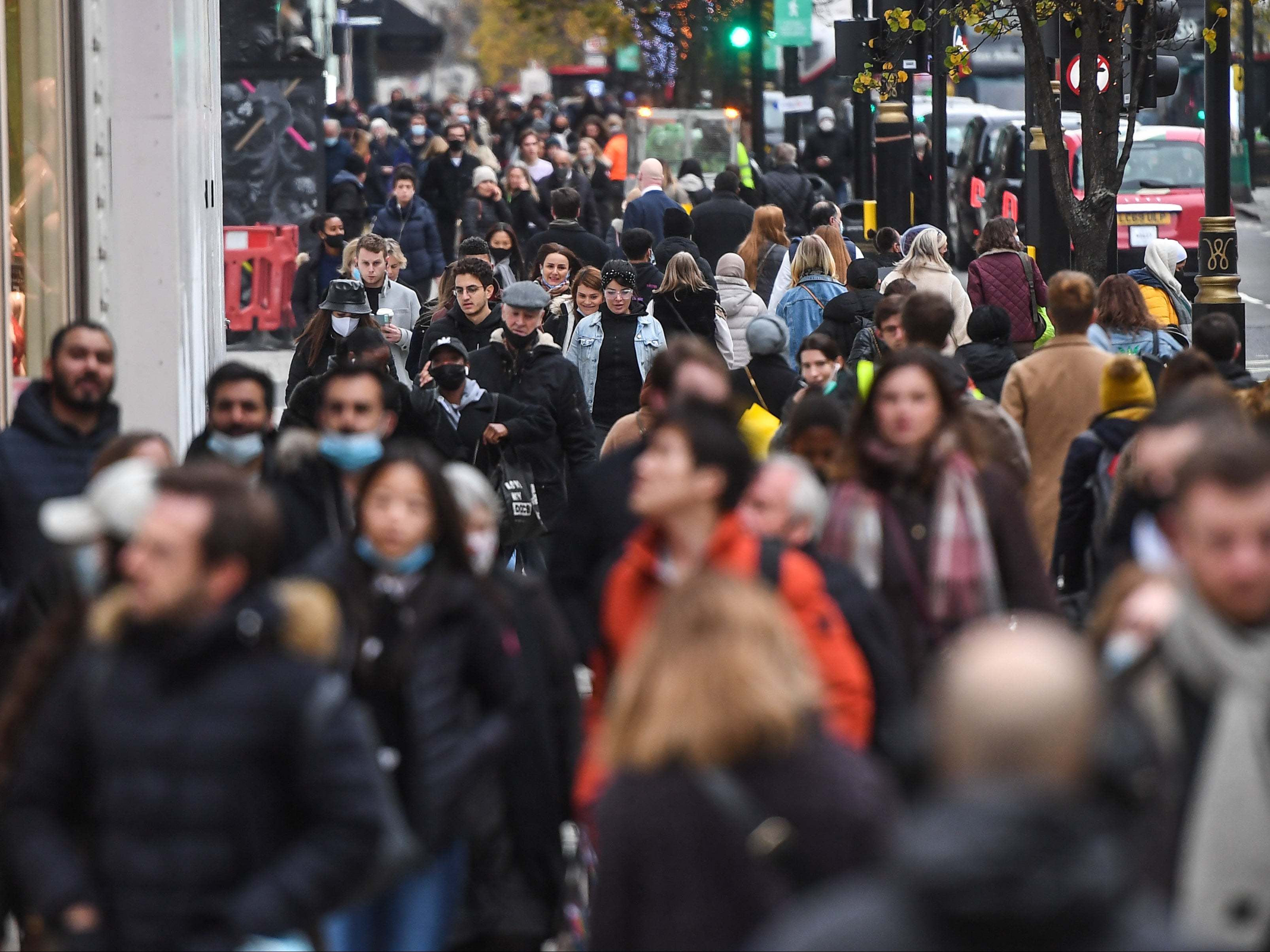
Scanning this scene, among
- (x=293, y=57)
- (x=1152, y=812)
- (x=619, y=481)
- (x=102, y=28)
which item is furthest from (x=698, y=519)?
(x=293, y=57)

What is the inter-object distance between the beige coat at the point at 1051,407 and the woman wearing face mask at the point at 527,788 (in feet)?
13.7

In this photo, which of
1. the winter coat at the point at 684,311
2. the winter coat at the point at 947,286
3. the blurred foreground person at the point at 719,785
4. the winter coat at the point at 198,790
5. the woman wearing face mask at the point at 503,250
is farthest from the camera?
the woman wearing face mask at the point at 503,250

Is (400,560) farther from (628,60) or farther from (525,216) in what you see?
(628,60)

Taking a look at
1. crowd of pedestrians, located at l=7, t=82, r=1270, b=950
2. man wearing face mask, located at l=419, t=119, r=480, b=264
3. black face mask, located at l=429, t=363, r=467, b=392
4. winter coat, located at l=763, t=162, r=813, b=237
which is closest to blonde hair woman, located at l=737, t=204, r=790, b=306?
black face mask, located at l=429, t=363, r=467, b=392

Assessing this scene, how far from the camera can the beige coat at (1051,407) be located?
882cm

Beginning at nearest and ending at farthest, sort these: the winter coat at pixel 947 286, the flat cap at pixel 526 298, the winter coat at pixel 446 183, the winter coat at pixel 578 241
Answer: the flat cap at pixel 526 298 → the winter coat at pixel 947 286 → the winter coat at pixel 578 241 → the winter coat at pixel 446 183

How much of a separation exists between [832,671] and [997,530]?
3.31ft

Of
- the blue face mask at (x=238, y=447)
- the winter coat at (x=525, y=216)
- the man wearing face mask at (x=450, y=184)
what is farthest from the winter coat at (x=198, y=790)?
the man wearing face mask at (x=450, y=184)

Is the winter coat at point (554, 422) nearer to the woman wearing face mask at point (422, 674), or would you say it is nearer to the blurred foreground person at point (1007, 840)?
the woman wearing face mask at point (422, 674)

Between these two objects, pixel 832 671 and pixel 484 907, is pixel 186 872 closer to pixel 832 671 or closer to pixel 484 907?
pixel 484 907

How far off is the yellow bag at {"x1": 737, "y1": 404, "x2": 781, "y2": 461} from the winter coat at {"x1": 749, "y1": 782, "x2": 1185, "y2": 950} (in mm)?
5447

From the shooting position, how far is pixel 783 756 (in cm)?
341

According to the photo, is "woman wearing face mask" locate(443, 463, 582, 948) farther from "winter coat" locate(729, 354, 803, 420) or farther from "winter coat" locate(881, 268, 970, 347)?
"winter coat" locate(881, 268, 970, 347)

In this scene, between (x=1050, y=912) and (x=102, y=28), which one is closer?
(x=1050, y=912)
